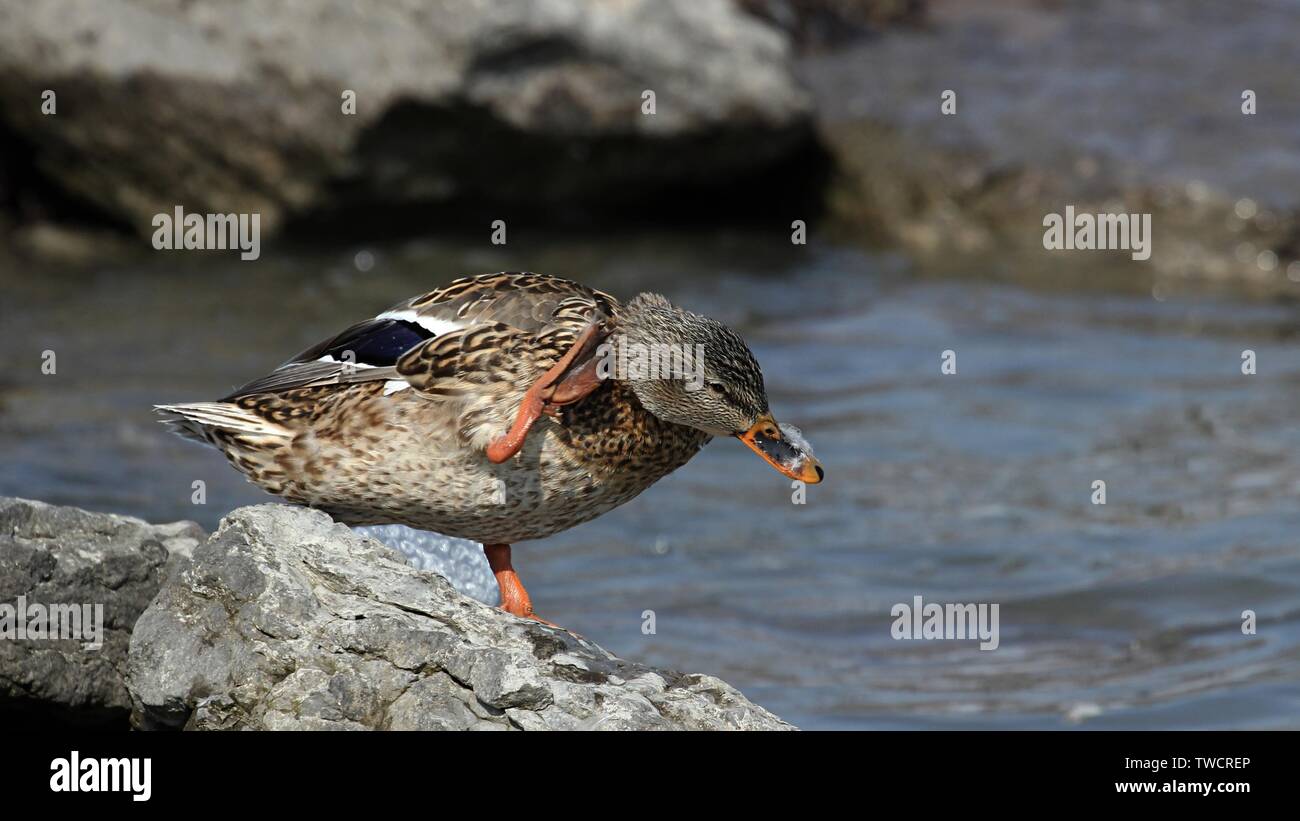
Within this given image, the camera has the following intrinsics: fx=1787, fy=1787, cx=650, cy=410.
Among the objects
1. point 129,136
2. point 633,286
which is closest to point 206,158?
point 129,136

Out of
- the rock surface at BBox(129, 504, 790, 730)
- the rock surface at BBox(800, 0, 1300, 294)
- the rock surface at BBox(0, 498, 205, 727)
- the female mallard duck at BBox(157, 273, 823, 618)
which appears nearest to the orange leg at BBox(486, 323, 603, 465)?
the female mallard duck at BBox(157, 273, 823, 618)

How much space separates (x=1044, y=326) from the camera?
1174 centimetres

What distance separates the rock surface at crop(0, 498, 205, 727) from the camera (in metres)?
4.75

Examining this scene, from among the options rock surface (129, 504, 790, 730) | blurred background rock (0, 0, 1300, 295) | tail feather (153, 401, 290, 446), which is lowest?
rock surface (129, 504, 790, 730)

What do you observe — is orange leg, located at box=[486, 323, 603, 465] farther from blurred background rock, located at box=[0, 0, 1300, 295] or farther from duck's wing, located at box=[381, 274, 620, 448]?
blurred background rock, located at box=[0, 0, 1300, 295]

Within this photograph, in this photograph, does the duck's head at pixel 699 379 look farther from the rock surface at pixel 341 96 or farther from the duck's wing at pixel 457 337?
the rock surface at pixel 341 96

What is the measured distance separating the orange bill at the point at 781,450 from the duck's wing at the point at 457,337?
55 cm

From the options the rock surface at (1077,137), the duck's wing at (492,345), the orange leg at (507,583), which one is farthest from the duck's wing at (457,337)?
the rock surface at (1077,137)

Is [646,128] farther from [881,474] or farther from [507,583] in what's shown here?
[507,583]

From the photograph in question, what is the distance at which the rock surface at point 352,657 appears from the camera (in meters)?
4.35

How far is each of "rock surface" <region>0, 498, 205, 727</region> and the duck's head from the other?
4.87 feet

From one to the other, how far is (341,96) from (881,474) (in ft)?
15.3

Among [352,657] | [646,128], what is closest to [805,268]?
A: [646,128]

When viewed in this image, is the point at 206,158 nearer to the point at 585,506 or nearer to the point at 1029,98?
the point at 1029,98
